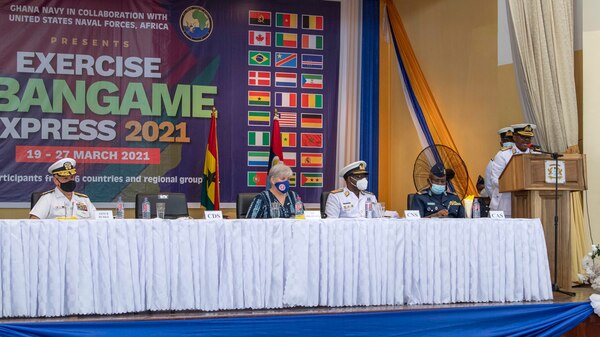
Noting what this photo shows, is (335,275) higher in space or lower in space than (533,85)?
lower

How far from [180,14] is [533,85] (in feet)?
13.6

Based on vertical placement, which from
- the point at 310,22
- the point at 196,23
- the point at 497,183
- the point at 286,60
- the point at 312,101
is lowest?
the point at 497,183

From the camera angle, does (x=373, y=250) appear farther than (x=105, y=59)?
No

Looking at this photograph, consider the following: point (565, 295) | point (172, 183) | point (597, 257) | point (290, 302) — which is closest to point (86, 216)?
point (290, 302)

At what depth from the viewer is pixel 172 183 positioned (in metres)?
8.73

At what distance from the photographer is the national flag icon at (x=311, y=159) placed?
→ 9.17m

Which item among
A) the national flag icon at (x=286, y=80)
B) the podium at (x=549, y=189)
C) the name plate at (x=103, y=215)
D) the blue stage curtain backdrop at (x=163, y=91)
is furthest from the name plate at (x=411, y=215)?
the national flag icon at (x=286, y=80)

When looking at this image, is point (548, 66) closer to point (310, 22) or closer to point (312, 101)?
point (312, 101)

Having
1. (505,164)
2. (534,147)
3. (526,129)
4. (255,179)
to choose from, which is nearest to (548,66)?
(526,129)

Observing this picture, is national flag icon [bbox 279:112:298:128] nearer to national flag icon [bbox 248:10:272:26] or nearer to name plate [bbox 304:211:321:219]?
national flag icon [bbox 248:10:272:26]

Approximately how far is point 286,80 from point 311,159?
96 centimetres

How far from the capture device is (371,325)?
15.9 feet

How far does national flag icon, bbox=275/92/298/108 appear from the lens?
9.10 m

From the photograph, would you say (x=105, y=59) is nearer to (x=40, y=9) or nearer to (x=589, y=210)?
(x=40, y=9)
